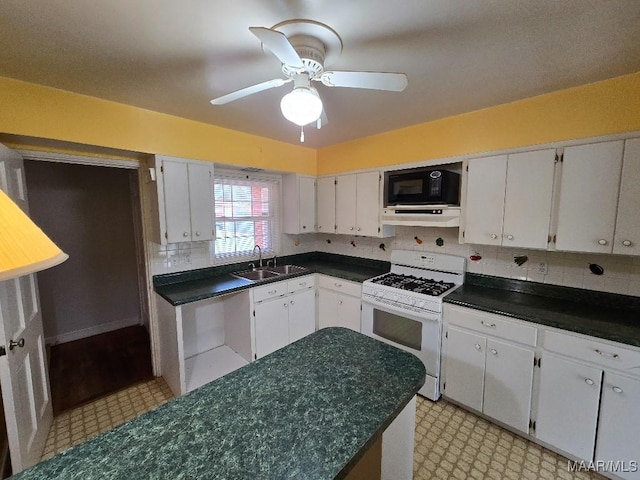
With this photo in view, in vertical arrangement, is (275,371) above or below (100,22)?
below

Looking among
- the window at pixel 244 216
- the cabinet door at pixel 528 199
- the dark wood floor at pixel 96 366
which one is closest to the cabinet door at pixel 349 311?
the window at pixel 244 216

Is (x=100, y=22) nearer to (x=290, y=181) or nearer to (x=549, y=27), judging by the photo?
(x=549, y=27)

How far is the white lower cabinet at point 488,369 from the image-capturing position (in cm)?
187

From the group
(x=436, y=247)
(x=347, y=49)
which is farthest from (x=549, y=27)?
(x=436, y=247)

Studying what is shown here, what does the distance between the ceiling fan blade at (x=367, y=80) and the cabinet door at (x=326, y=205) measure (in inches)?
78.9

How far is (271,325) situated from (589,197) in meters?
2.73

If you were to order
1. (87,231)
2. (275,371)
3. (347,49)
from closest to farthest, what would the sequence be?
(275,371)
(347,49)
(87,231)

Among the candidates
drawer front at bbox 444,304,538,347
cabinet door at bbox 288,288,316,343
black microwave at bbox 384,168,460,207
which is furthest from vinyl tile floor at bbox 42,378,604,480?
black microwave at bbox 384,168,460,207

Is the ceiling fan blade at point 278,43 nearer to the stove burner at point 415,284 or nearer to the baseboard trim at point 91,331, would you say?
the stove burner at point 415,284

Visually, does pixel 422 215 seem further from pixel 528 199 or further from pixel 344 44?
pixel 344 44

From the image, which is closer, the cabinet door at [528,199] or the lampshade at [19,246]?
the lampshade at [19,246]

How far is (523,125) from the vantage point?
204cm

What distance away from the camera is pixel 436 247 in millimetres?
2773

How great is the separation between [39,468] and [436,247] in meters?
2.86
